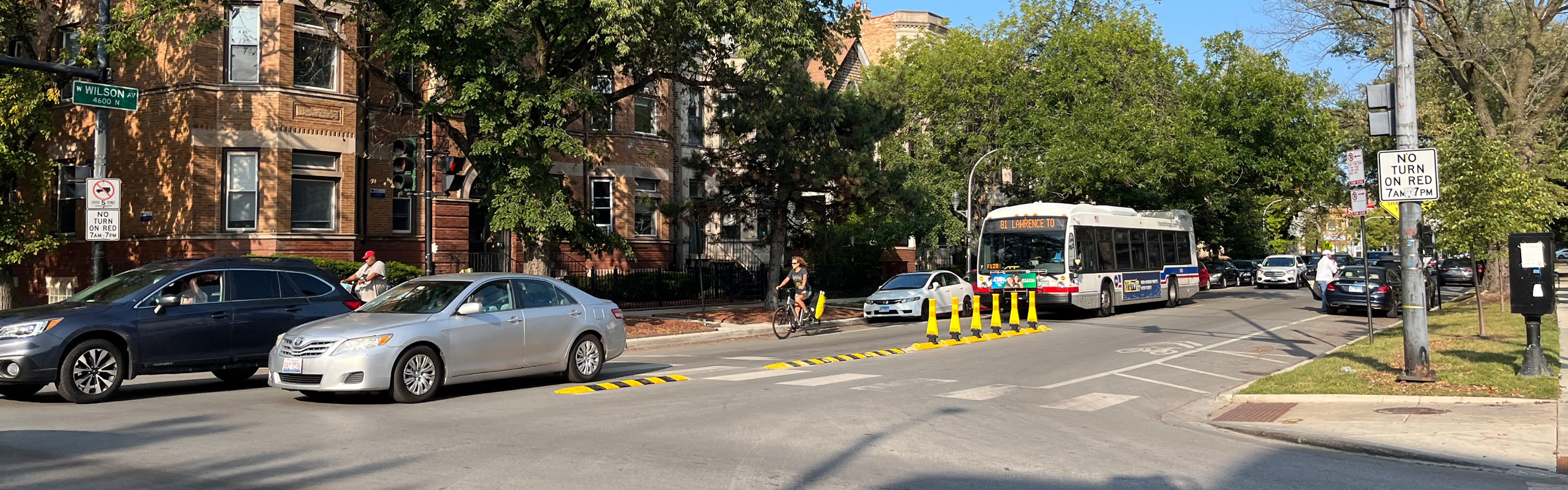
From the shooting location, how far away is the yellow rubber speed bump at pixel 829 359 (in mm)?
15430

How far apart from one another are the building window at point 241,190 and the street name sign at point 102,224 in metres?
8.06

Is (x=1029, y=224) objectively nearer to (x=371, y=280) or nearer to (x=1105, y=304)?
(x=1105, y=304)

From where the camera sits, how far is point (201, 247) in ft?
76.5

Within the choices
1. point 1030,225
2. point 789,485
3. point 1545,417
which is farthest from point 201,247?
point 1545,417

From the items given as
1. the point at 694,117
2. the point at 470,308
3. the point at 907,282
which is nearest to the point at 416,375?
the point at 470,308

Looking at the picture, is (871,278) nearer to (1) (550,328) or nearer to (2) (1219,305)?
(2) (1219,305)

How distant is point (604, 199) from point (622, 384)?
65.0ft

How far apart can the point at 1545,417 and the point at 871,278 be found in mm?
29284

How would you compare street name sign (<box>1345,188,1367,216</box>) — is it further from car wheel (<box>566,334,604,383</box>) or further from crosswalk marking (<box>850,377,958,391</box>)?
car wheel (<box>566,334,604,383</box>)

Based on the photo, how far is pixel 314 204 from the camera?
2459 centimetres

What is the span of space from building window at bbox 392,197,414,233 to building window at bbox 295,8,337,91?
140 inches

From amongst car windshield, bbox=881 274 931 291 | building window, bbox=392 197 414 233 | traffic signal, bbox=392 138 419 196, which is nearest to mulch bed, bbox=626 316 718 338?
traffic signal, bbox=392 138 419 196

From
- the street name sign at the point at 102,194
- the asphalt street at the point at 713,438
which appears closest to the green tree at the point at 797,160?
the asphalt street at the point at 713,438

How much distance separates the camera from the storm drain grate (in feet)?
35.2
